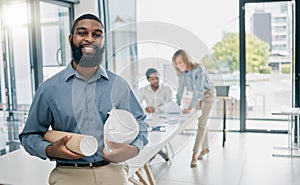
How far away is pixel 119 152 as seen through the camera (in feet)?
4.78

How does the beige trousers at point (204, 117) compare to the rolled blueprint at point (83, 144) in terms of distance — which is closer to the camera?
the rolled blueprint at point (83, 144)

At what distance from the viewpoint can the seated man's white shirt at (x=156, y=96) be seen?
4004 mm

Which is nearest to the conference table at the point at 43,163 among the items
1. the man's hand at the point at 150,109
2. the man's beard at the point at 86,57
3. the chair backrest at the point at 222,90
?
the man's hand at the point at 150,109

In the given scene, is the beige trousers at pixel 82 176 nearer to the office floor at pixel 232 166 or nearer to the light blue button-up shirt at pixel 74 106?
the light blue button-up shirt at pixel 74 106

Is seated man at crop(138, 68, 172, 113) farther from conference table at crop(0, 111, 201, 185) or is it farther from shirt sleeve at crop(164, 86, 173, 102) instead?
conference table at crop(0, 111, 201, 185)

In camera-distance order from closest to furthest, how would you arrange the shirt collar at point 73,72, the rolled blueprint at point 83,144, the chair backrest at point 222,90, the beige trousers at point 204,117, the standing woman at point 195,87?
the rolled blueprint at point 83,144 < the shirt collar at point 73,72 < the standing woman at point 195,87 < the beige trousers at point 204,117 < the chair backrest at point 222,90

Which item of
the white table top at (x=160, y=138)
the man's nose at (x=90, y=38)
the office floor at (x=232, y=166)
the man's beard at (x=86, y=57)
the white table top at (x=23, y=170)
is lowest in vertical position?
the office floor at (x=232, y=166)

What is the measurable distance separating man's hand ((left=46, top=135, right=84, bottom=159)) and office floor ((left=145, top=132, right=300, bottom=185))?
89.0 inches

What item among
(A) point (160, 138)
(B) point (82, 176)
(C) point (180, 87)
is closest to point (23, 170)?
(A) point (160, 138)

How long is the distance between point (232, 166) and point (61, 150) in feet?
10.1

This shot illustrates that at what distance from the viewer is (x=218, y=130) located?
539 cm

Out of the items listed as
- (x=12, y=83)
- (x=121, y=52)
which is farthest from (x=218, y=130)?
(x=12, y=83)

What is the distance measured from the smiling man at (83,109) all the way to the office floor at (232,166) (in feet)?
6.86

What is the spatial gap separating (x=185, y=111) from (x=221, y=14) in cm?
255
